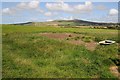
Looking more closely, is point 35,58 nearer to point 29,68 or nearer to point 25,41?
point 29,68

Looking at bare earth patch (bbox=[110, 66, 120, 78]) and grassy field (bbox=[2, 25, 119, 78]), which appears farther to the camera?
bare earth patch (bbox=[110, 66, 120, 78])

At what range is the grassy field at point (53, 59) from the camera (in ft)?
83.0

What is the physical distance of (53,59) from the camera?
1150 inches

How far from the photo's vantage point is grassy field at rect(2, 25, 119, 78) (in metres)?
25.3

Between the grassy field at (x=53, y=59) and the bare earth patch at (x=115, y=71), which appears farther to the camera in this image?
the bare earth patch at (x=115, y=71)

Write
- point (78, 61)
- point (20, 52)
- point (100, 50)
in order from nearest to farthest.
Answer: point (78, 61) → point (20, 52) → point (100, 50)

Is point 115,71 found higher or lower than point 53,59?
lower

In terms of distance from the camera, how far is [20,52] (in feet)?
103

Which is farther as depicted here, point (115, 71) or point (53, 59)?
point (53, 59)

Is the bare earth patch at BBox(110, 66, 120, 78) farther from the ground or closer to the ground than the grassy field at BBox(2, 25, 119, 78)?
closer to the ground

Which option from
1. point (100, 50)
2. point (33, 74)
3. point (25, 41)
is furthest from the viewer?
point (25, 41)

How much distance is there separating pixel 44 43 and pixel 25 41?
3.01 m

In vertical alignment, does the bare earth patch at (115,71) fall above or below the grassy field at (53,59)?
below

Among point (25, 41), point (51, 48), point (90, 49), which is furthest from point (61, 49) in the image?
point (25, 41)
